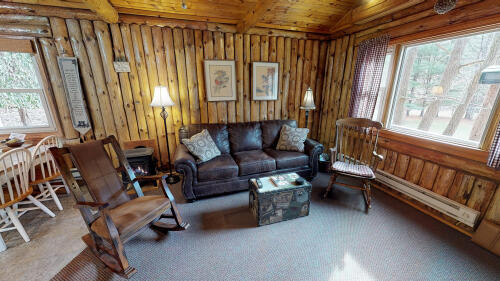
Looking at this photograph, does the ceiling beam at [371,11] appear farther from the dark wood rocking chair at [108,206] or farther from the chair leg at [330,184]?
the dark wood rocking chair at [108,206]

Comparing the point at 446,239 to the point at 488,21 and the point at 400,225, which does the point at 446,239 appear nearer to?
the point at 400,225

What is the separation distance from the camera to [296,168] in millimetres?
2963

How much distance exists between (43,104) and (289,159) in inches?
150

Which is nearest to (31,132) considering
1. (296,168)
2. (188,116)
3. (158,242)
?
(188,116)

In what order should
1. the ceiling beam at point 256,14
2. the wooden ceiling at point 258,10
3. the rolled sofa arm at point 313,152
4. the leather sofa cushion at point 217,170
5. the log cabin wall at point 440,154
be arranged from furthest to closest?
1. the rolled sofa arm at point 313,152
2. the leather sofa cushion at point 217,170
3. the wooden ceiling at point 258,10
4. the ceiling beam at point 256,14
5. the log cabin wall at point 440,154

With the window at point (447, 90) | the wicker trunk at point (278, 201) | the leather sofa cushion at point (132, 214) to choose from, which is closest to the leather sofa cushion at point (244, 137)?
the wicker trunk at point (278, 201)

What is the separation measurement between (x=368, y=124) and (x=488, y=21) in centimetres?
139

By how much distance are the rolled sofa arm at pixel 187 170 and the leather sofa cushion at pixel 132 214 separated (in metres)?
0.54

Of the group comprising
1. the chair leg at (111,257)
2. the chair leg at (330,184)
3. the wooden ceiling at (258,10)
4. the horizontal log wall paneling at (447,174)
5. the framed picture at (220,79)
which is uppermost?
the wooden ceiling at (258,10)

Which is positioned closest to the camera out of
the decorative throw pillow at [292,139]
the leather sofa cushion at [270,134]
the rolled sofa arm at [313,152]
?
the rolled sofa arm at [313,152]

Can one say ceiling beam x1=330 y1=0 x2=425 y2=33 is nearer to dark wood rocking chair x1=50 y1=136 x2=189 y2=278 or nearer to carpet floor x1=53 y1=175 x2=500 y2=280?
carpet floor x1=53 y1=175 x2=500 y2=280

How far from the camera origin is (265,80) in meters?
3.51

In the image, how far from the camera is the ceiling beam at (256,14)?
2178mm

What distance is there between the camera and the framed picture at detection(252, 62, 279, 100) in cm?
342
